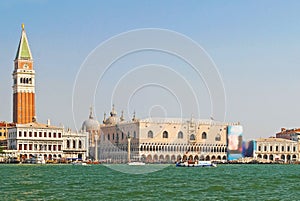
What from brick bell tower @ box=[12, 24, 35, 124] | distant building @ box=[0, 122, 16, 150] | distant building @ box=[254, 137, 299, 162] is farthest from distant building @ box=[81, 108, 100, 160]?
distant building @ box=[254, 137, 299, 162]

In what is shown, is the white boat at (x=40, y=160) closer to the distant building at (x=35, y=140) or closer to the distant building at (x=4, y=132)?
the distant building at (x=35, y=140)

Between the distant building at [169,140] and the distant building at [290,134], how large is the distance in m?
14.1

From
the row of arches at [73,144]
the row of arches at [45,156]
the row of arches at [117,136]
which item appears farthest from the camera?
the row of arches at [117,136]

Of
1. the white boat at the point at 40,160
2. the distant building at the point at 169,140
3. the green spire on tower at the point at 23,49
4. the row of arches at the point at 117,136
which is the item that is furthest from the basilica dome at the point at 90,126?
the white boat at the point at 40,160

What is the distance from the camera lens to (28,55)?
9644 cm

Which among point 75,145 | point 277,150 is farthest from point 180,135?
point 277,150

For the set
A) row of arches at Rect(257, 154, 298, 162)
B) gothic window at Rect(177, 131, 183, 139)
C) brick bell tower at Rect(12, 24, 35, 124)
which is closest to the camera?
gothic window at Rect(177, 131, 183, 139)

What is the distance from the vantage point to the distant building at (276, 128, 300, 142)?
353 feet

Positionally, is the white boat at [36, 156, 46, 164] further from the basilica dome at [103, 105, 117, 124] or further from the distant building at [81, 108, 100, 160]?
the basilica dome at [103, 105, 117, 124]

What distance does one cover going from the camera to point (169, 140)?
9338 cm

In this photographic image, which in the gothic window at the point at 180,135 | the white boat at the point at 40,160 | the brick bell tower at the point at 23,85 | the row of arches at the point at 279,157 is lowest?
the row of arches at the point at 279,157

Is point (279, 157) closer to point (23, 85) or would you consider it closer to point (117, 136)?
point (117, 136)

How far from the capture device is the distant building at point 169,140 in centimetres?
9231

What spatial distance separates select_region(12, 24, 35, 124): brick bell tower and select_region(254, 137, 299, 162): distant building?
117ft
